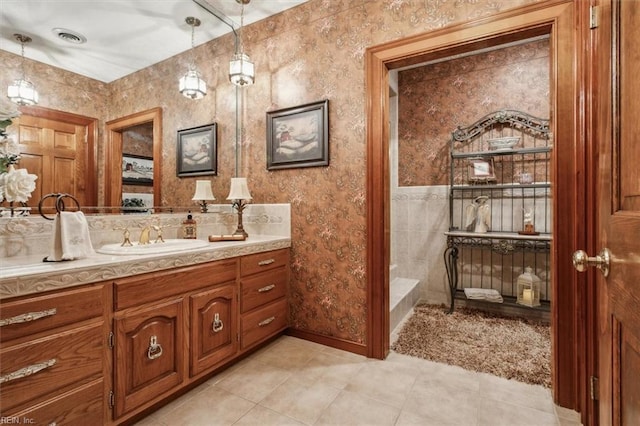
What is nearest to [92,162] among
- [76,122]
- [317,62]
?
[76,122]

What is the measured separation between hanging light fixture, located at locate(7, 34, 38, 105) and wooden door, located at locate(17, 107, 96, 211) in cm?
4

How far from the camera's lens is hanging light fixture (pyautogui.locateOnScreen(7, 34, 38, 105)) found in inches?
58.6

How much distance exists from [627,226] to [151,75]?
2.52m

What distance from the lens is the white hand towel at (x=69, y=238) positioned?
1335mm

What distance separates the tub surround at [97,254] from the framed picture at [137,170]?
0.24 m

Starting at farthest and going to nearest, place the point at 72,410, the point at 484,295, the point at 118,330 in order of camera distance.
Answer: the point at 484,295 → the point at 118,330 → the point at 72,410

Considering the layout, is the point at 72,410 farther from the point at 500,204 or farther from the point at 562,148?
the point at 500,204

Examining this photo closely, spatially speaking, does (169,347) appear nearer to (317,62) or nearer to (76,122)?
(76,122)

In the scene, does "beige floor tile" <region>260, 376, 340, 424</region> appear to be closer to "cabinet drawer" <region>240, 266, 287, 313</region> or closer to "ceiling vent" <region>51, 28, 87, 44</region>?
"cabinet drawer" <region>240, 266, 287, 313</region>

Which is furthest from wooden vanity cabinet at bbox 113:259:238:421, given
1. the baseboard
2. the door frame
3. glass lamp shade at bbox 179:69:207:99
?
the door frame

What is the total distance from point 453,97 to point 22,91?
3555 millimetres

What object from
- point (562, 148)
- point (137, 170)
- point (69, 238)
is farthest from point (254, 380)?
point (562, 148)

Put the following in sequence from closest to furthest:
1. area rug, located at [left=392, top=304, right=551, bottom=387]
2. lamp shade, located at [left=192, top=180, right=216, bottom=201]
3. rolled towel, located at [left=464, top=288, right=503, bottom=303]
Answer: area rug, located at [left=392, top=304, right=551, bottom=387], lamp shade, located at [left=192, top=180, right=216, bottom=201], rolled towel, located at [left=464, top=288, right=503, bottom=303]

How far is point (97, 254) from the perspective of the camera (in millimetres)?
1560
